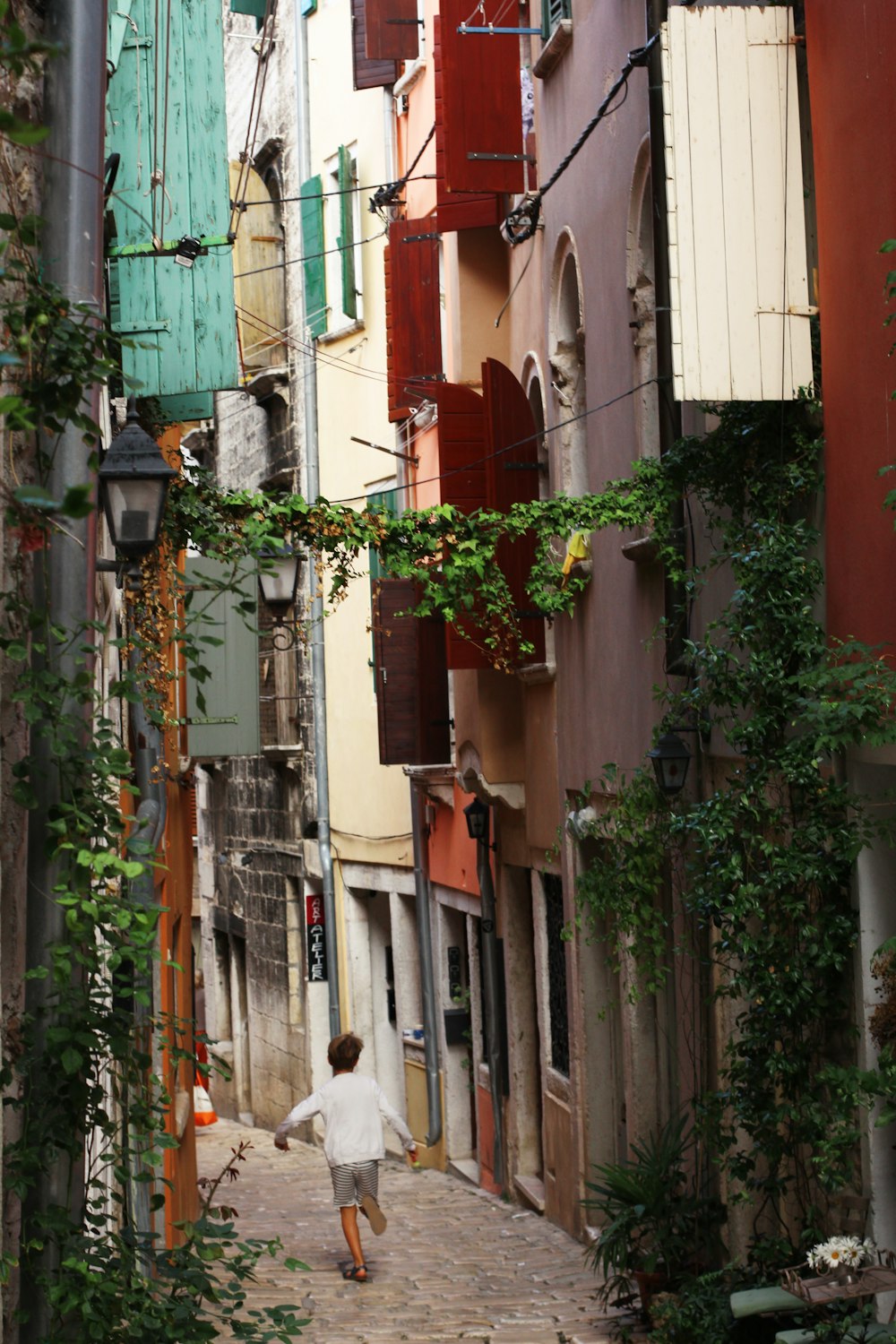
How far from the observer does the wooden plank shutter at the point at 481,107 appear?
44.2ft

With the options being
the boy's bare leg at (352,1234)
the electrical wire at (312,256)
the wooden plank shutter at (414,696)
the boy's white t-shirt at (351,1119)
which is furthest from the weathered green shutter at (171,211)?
the electrical wire at (312,256)

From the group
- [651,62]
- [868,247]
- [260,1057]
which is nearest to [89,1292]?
[868,247]

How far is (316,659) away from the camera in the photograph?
21391 millimetres

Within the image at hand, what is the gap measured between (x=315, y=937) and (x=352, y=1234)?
34.7 ft

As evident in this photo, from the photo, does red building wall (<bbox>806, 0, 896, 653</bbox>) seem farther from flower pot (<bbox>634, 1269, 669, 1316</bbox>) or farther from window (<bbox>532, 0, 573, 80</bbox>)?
window (<bbox>532, 0, 573, 80</bbox>)

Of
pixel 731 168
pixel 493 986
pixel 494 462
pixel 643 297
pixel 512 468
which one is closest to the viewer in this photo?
pixel 731 168

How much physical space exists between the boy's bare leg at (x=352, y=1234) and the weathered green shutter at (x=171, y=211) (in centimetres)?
456

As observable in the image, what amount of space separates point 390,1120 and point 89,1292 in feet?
21.9

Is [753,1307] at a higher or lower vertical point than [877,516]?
lower

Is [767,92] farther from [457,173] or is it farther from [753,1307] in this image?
[457,173]

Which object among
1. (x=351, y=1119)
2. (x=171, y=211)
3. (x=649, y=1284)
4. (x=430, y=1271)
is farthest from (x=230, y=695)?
(x=649, y=1284)

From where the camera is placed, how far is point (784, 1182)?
7402mm

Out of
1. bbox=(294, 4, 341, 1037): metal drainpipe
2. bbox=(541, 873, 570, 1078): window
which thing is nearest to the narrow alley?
bbox=(541, 873, 570, 1078): window

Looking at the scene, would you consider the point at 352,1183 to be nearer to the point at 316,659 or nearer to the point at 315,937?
the point at 315,937
